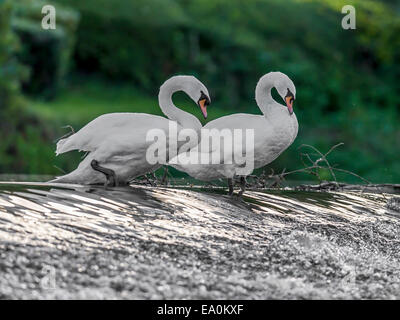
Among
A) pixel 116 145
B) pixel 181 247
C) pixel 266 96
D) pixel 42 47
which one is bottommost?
pixel 181 247

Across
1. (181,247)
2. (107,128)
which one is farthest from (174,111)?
(181,247)

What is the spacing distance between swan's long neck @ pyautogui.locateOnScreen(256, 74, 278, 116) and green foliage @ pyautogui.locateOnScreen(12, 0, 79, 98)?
10386 millimetres

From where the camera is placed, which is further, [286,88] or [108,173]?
[286,88]

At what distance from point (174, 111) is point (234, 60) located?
13750mm

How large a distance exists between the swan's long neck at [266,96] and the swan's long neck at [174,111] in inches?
18.7

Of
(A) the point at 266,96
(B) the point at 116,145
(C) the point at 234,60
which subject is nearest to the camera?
(B) the point at 116,145

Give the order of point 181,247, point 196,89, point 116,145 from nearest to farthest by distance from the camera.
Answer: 1. point 181,247
2. point 116,145
3. point 196,89

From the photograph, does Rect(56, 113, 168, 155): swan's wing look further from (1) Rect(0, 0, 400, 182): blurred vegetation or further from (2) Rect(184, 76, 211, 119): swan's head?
(1) Rect(0, 0, 400, 182): blurred vegetation

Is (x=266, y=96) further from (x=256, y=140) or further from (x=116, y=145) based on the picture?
(x=116, y=145)

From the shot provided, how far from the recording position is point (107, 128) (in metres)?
4.92

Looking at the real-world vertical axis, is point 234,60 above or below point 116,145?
above

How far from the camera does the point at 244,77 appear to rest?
18.5 meters

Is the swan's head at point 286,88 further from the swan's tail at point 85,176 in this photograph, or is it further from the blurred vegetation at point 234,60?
the blurred vegetation at point 234,60
